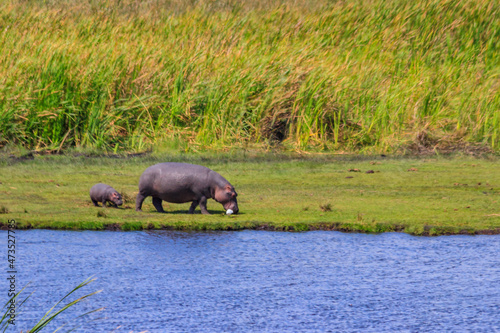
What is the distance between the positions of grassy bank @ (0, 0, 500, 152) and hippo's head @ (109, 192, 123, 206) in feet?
13.1

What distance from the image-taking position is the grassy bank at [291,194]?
7820 millimetres

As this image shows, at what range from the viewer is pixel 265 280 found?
19.6ft

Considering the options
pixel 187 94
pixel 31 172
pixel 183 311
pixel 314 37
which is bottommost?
pixel 183 311

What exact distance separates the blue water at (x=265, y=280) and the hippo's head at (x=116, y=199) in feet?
3.75

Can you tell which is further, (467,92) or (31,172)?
(467,92)


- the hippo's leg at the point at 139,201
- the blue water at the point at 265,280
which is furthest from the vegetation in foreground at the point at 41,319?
the hippo's leg at the point at 139,201

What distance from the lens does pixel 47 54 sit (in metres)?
13.7

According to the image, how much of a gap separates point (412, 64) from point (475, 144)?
2.99 m

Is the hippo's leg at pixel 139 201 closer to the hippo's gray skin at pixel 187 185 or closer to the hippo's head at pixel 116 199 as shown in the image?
the hippo's gray skin at pixel 187 185

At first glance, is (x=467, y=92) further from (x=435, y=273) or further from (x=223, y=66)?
(x=435, y=273)

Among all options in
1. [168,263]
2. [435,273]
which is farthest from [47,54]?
[435,273]

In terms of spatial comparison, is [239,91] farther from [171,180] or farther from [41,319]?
[41,319]

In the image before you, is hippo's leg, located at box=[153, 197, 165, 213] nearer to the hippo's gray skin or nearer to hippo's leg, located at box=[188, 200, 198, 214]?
the hippo's gray skin

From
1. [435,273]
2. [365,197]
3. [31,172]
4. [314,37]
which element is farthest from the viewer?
[314,37]
